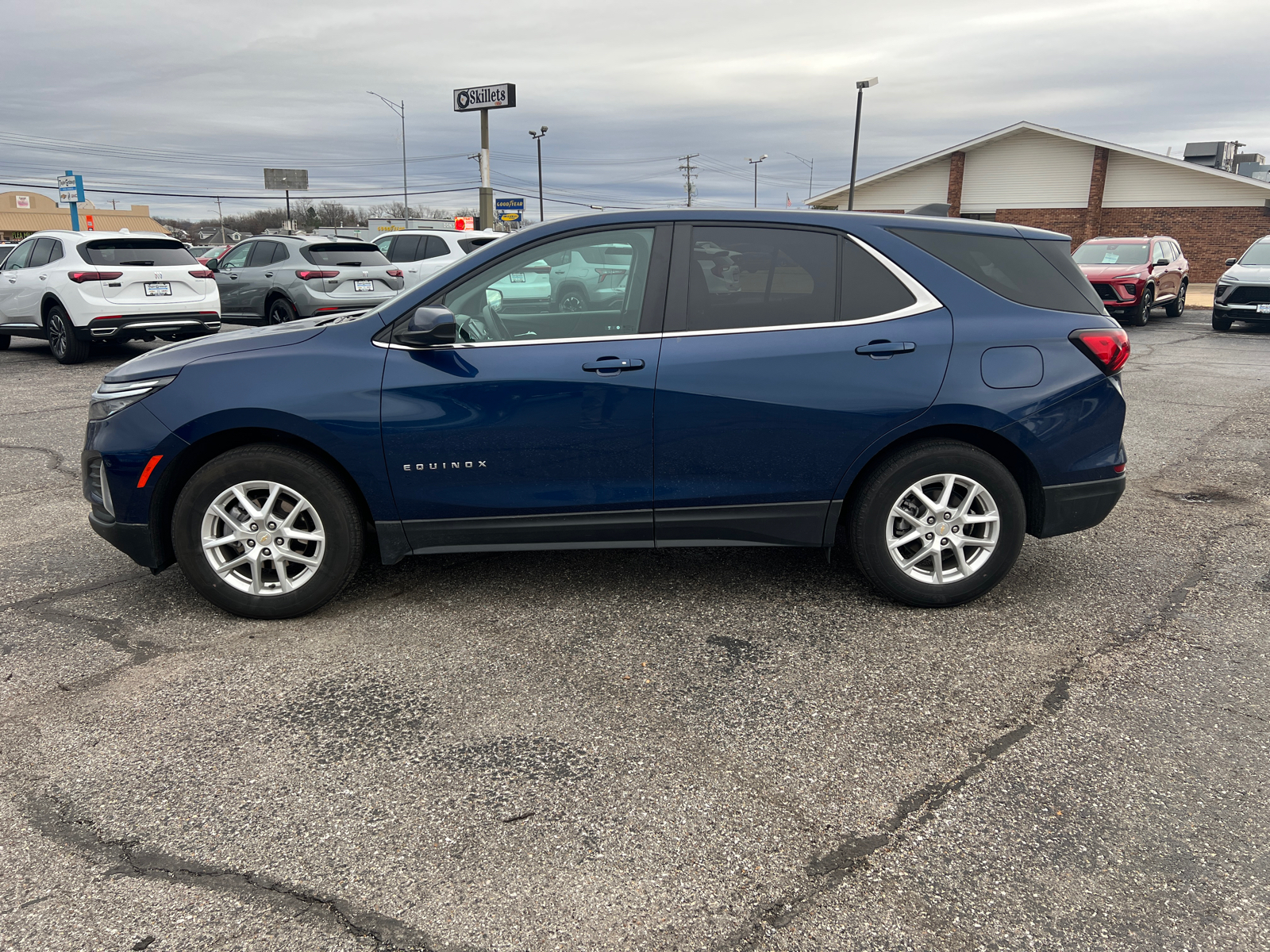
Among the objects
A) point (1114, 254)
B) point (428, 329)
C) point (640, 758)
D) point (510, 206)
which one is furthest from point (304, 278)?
point (510, 206)

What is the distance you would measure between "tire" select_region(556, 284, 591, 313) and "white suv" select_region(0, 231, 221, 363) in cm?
1028

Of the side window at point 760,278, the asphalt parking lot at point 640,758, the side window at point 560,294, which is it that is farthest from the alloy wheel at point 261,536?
the side window at point 760,278

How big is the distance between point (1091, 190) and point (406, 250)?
92.5 ft

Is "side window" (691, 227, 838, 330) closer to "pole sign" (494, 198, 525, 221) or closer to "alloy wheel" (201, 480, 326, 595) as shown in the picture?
"alloy wheel" (201, 480, 326, 595)

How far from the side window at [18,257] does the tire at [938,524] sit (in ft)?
44.6

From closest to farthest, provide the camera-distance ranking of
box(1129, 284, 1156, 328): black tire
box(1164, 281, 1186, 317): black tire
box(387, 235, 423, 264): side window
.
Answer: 1. box(387, 235, 423, 264): side window
2. box(1129, 284, 1156, 328): black tire
3. box(1164, 281, 1186, 317): black tire

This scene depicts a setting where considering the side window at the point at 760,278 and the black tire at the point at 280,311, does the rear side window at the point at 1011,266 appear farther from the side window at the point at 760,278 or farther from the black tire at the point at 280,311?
the black tire at the point at 280,311

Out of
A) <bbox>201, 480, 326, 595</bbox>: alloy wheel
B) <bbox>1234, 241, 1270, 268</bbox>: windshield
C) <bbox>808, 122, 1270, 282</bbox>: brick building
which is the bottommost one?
<bbox>201, 480, 326, 595</bbox>: alloy wheel

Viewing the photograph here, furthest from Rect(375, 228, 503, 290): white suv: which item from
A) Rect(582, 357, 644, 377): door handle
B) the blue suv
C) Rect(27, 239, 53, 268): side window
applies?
Rect(582, 357, 644, 377): door handle

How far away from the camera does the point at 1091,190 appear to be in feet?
111

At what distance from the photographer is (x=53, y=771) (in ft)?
9.68

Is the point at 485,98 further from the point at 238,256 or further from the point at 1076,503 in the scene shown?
the point at 1076,503

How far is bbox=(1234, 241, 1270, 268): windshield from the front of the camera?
18141mm

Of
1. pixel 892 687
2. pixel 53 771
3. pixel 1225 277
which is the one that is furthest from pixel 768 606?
pixel 1225 277
